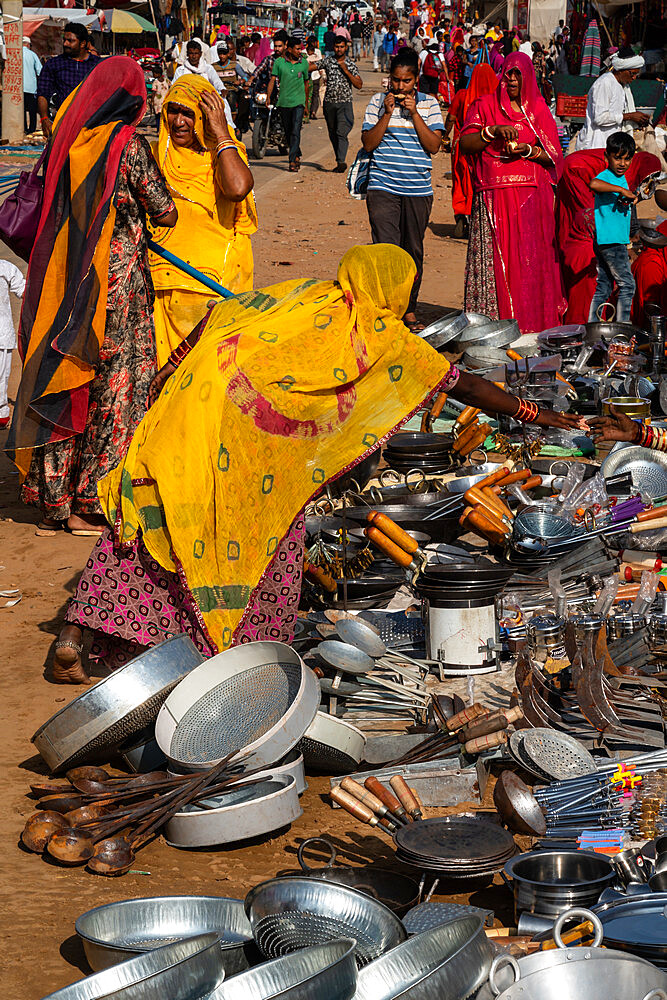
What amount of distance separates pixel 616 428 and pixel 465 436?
2.55 ft

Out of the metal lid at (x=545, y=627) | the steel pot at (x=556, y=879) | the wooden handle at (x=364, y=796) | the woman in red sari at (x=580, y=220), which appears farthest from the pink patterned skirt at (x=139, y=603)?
the woman in red sari at (x=580, y=220)

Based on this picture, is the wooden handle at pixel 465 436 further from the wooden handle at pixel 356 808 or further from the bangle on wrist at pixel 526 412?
the wooden handle at pixel 356 808

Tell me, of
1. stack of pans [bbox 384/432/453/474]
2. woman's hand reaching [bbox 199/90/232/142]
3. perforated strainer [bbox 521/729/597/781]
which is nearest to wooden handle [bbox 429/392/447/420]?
stack of pans [bbox 384/432/453/474]

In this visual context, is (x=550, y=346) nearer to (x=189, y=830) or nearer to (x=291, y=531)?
(x=291, y=531)

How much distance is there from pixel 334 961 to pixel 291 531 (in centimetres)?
189

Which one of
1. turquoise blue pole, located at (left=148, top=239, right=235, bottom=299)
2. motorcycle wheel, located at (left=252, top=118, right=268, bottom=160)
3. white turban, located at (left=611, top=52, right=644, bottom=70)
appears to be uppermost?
white turban, located at (left=611, top=52, right=644, bottom=70)

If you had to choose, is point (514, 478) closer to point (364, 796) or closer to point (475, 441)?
point (475, 441)

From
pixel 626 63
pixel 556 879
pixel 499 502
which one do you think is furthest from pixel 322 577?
pixel 626 63

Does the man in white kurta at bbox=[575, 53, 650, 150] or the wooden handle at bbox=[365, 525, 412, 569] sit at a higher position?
the man in white kurta at bbox=[575, 53, 650, 150]

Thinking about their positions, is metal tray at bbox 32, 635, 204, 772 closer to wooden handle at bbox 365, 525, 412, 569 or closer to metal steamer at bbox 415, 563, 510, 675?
metal steamer at bbox 415, 563, 510, 675

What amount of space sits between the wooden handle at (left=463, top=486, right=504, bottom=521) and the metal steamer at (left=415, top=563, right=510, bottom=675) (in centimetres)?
80

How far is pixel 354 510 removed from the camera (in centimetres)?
527

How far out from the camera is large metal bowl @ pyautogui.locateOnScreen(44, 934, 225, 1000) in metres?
2.26

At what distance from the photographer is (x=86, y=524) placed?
A: 585cm
